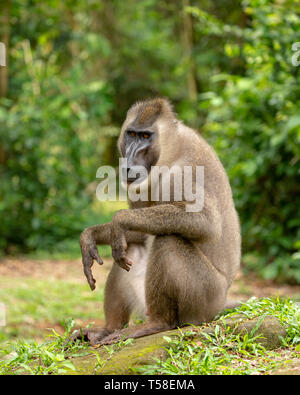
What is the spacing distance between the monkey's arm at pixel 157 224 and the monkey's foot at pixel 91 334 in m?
0.76

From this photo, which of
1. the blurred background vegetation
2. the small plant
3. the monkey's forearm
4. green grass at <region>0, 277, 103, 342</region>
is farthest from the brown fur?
the blurred background vegetation

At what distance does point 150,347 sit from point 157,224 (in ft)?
3.03

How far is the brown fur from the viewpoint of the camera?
13.0ft

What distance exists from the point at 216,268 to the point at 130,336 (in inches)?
36.4

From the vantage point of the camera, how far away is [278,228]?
29.7 feet

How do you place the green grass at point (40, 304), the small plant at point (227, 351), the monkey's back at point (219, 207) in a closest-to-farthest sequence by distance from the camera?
1. the small plant at point (227, 351)
2. the monkey's back at point (219, 207)
3. the green grass at point (40, 304)

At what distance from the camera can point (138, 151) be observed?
4.27m

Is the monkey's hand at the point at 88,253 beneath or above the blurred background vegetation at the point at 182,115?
beneath

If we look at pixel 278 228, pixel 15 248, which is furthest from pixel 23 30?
pixel 278 228

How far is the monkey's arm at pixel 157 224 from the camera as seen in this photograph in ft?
12.9

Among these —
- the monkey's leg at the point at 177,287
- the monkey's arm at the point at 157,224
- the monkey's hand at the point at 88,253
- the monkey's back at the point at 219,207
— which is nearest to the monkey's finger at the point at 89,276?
the monkey's hand at the point at 88,253

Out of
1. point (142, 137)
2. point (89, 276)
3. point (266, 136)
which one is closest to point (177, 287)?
point (89, 276)

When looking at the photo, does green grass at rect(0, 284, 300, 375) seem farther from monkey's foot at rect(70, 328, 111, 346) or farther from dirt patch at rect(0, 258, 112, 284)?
dirt patch at rect(0, 258, 112, 284)

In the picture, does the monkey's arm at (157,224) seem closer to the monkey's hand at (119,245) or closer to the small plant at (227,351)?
the monkey's hand at (119,245)
